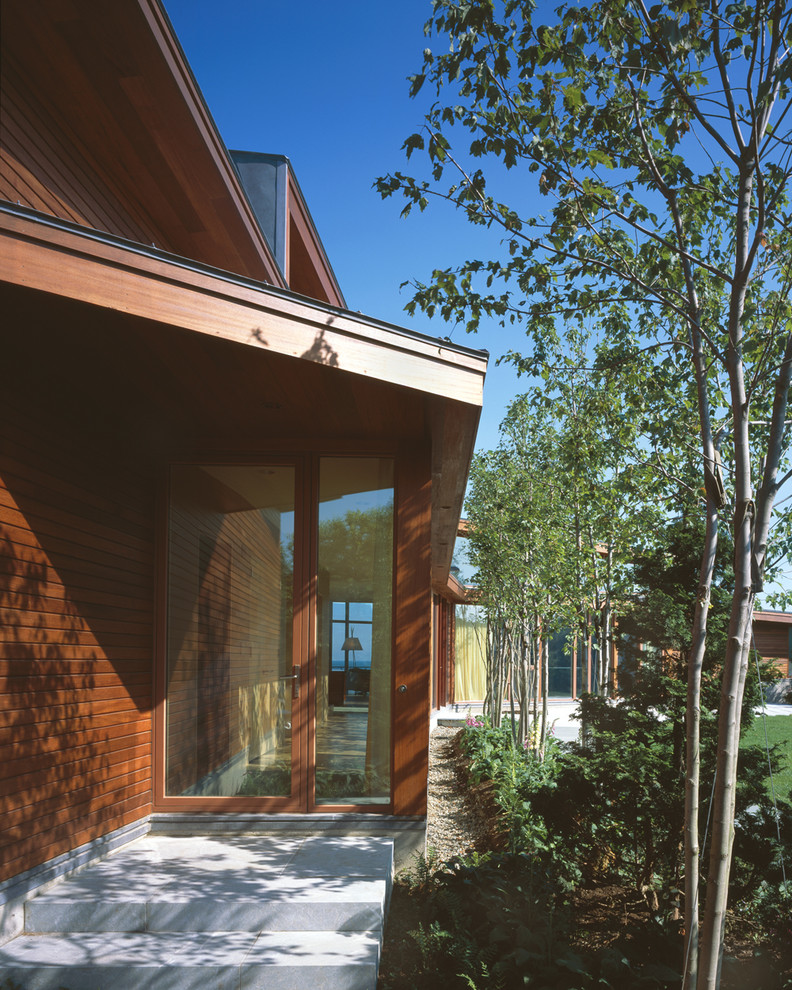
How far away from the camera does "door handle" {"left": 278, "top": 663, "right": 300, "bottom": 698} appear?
508cm

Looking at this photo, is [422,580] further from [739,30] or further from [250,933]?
[739,30]

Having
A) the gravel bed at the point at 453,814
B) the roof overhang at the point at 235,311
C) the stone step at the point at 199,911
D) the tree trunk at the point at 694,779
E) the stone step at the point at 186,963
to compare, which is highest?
the roof overhang at the point at 235,311

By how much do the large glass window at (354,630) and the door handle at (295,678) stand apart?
131 mm

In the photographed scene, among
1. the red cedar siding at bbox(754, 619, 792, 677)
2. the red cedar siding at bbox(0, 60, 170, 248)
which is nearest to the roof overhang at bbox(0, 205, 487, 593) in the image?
the red cedar siding at bbox(0, 60, 170, 248)

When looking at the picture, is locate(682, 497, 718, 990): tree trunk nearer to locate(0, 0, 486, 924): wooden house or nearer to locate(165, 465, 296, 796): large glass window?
locate(0, 0, 486, 924): wooden house

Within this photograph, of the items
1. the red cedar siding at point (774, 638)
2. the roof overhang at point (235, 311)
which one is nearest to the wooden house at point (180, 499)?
the roof overhang at point (235, 311)

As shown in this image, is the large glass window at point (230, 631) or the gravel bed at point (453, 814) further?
the gravel bed at point (453, 814)

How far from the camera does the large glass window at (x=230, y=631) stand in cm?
503

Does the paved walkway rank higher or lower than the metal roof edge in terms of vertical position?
lower

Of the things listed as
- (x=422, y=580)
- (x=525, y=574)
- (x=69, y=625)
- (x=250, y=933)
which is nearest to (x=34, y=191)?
(x=69, y=625)

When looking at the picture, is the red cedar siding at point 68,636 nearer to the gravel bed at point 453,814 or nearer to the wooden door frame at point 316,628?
the wooden door frame at point 316,628

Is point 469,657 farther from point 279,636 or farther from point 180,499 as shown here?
point 180,499

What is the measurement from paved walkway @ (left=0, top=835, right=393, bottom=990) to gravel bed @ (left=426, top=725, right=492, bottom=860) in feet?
5.40

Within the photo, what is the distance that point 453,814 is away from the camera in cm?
743
